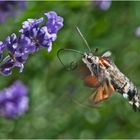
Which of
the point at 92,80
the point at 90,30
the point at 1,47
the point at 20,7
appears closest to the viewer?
the point at 1,47

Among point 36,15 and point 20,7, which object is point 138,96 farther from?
point 36,15

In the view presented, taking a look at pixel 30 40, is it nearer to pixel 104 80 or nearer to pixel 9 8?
pixel 104 80

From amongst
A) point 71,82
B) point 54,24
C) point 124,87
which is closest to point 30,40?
point 54,24

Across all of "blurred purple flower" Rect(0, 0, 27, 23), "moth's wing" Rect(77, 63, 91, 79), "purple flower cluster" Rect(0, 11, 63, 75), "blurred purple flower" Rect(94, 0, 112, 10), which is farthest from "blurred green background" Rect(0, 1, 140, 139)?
"purple flower cluster" Rect(0, 11, 63, 75)

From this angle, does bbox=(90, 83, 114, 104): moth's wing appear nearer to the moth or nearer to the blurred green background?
the moth

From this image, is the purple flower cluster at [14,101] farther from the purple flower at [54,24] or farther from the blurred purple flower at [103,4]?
the purple flower at [54,24]

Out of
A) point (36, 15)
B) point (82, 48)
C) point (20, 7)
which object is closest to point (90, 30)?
point (82, 48)
